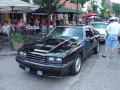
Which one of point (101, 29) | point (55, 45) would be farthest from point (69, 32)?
point (101, 29)

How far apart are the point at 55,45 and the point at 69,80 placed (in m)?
1.16

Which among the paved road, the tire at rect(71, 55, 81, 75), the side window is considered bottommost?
the paved road

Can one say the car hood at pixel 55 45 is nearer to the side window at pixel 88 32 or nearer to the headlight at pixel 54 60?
the headlight at pixel 54 60

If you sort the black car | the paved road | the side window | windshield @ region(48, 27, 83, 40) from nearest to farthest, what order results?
the paved road, the black car, windshield @ region(48, 27, 83, 40), the side window

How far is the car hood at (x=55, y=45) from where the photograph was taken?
20.3ft

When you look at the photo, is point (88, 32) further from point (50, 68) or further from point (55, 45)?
point (50, 68)

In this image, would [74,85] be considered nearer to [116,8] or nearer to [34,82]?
[34,82]

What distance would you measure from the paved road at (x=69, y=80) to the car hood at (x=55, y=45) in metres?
0.86

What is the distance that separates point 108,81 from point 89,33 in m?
3.12

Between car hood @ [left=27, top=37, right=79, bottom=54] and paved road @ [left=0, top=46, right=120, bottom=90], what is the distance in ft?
2.83

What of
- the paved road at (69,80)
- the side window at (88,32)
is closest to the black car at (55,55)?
the paved road at (69,80)

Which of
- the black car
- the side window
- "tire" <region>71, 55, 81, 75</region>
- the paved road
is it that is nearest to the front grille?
the black car

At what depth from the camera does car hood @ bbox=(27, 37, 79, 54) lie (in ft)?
20.3

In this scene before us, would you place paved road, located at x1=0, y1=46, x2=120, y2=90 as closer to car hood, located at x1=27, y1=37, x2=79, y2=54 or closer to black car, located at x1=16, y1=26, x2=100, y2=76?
black car, located at x1=16, y1=26, x2=100, y2=76
